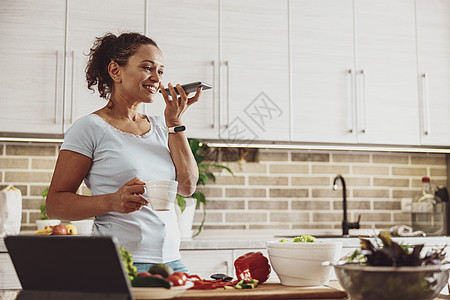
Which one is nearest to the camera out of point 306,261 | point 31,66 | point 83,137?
point 306,261

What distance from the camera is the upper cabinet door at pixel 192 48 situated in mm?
3186

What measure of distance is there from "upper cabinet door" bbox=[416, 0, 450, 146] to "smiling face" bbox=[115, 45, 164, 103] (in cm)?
216

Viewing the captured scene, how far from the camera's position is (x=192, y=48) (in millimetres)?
3244

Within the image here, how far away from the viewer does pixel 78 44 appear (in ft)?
10.2

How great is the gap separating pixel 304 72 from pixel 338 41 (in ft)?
1.06

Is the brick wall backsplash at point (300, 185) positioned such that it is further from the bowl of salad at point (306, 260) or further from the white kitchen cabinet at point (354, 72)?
the bowl of salad at point (306, 260)

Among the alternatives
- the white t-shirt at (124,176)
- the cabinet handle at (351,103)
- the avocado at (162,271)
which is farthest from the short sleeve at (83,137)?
the cabinet handle at (351,103)

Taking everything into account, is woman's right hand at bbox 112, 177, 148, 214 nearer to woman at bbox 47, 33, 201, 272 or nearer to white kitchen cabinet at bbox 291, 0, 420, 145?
woman at bbox 47, 33, 201, 272

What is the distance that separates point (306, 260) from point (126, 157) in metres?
0.71

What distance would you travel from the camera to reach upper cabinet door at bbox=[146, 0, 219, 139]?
3.19 m

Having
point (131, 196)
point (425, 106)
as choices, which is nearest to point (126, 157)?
point (131, 196)

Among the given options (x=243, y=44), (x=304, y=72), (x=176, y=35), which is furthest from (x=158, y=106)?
(x=304, y=72)

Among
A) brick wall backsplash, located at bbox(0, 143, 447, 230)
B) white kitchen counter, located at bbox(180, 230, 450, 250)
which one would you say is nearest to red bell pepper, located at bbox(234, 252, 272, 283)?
white kitchen counter, located at bbox(180, 230, 450, 250)

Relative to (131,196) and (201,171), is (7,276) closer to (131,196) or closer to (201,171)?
(201,171)
